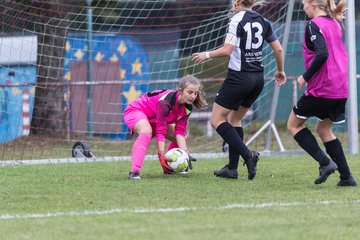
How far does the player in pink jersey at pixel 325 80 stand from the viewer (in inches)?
279

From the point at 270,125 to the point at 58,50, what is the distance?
4091 mm

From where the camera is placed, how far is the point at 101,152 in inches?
543

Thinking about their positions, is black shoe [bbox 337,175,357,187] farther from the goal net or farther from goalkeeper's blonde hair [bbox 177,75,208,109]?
the goal net

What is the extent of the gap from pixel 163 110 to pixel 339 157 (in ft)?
5.59

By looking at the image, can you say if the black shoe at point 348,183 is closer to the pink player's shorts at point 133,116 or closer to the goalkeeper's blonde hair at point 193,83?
the goalkeeper's blonde hair at point 193,83

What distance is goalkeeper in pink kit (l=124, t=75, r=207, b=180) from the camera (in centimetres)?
813

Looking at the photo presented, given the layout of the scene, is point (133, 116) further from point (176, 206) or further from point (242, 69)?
point (176, 206)

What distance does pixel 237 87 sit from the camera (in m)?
7.81

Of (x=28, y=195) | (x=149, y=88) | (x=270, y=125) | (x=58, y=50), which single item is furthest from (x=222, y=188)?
(x=149, y=88)

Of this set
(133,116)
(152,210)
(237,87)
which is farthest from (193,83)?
(152,210)

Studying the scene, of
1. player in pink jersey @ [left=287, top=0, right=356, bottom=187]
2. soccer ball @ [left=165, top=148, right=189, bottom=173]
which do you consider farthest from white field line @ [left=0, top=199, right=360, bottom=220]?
soccer ball @ [left=165, top=148, right=189, bottom=173]

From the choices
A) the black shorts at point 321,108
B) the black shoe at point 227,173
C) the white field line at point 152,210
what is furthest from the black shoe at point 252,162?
the white field line at point 152,210

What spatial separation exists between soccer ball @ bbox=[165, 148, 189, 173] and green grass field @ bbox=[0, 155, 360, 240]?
3.7 inches

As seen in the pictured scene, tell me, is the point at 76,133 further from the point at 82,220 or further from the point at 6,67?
the point at 82,220
